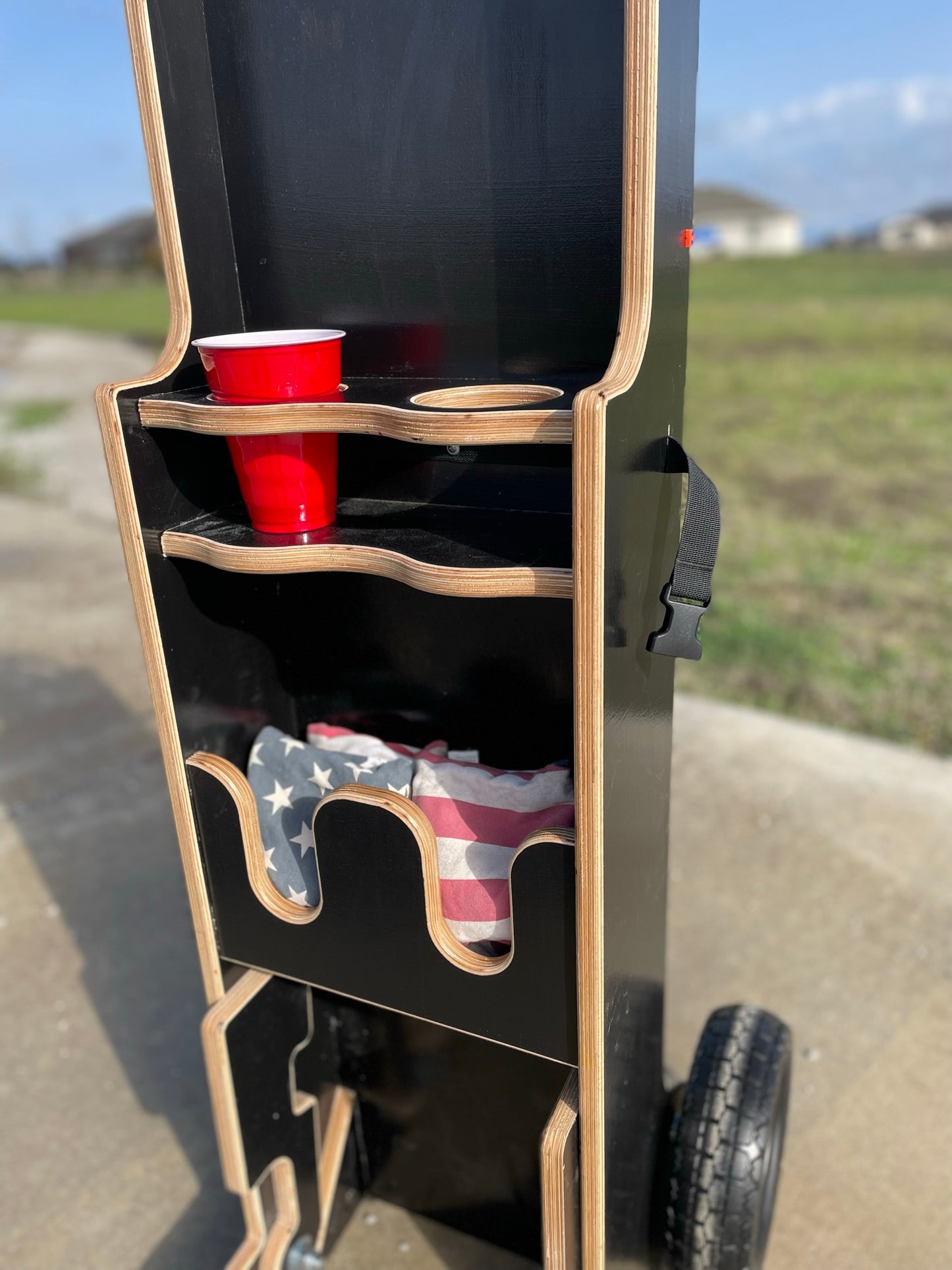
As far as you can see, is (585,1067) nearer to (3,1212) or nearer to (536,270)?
(536,270)

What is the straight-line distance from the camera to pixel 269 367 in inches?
49.4

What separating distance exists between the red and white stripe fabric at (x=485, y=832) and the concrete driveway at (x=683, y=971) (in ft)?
3.30

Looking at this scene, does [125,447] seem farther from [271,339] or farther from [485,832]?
[485,832]

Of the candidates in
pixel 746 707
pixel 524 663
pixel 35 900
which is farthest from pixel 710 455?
pixel 524 663

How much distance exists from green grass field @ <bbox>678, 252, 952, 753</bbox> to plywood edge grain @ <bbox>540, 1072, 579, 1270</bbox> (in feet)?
9.01

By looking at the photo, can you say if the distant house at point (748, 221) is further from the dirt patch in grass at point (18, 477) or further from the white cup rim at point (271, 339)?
the white cup rim at point (271, 339)

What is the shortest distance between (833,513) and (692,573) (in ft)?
19.3

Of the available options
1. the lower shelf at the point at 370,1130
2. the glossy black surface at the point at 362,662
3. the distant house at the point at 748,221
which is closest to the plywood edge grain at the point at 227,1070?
the lower shelf at the point at 370,1130

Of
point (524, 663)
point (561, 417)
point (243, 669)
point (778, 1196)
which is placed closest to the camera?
point (561, 417)

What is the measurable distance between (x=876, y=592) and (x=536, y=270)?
432 cm

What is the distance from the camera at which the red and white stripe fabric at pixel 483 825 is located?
1.43 meters

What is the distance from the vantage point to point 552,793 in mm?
1451

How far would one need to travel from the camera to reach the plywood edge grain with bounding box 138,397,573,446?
1115 mm

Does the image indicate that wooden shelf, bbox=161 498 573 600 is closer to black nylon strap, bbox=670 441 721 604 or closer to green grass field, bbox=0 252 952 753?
black nylon strap, bbox=670 441 721 604
